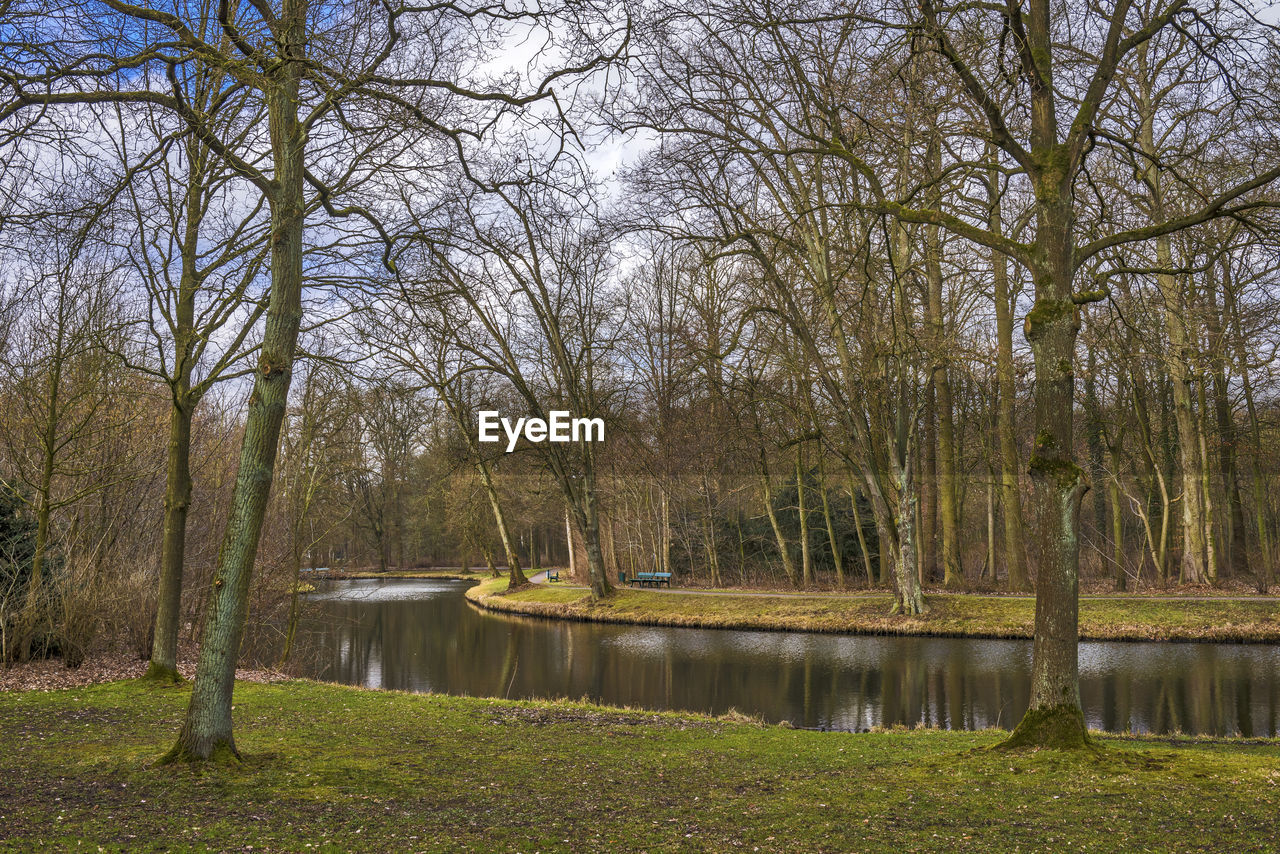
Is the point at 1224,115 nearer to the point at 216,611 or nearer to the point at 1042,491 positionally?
the point at 1042,491

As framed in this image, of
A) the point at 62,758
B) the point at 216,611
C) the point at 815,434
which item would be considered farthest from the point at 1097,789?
the point at 815,434

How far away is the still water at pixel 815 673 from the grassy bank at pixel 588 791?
420 cm

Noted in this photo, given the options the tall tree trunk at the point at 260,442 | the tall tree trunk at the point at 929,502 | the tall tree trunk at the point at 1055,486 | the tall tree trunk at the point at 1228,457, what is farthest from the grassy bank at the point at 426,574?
the tall tree trunk at the point at 1055,486

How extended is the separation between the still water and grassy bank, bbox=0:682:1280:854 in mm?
4198

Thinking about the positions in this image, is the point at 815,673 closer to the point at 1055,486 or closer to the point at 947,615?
the point at 947,615

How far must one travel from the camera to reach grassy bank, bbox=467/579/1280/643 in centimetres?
1944

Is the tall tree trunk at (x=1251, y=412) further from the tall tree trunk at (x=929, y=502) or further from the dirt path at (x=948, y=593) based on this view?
the tall tree trunk at (x=929, y=502)

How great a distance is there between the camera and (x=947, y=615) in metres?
21.8

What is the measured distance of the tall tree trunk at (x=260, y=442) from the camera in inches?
257

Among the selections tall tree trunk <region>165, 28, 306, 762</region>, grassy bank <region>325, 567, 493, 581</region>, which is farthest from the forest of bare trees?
grassy bank <region>325, 567, 493, 581</region>

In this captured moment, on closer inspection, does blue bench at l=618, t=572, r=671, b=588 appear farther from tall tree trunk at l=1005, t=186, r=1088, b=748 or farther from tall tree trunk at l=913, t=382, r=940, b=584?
tall tree trunk at l=1005, t=186, r=1088, b=748

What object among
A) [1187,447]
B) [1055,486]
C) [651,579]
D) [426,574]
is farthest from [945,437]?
[426,574]

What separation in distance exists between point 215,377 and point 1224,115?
43.1ft

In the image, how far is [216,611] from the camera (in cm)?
670
